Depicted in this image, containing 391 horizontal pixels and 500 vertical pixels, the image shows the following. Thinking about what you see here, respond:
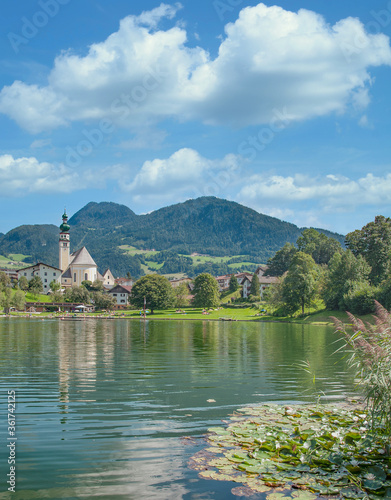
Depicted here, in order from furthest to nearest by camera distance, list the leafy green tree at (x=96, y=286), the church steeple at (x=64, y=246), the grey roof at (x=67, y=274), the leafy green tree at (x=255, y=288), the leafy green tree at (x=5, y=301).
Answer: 1. the church steeple at (x=64, y=246)
2. the grey roof at (x=67, y=274)
3. the leafy green tree at (x=96, y=286)
4. the leafy green tree at (x=255, y=288)
5. the leafy green tree at (x=5, y=301)

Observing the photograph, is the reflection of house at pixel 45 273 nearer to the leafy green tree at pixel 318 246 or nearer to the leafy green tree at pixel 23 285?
the leafy green tree at pixel 23 285

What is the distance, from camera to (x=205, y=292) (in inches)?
5002

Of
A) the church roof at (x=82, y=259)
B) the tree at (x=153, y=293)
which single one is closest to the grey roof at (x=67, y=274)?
the church roof at (x=82, y=259)

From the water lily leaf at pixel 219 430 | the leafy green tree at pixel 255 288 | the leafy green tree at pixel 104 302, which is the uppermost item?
the leafy green tree at pixel 255 288

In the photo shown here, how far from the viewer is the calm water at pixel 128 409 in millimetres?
9391

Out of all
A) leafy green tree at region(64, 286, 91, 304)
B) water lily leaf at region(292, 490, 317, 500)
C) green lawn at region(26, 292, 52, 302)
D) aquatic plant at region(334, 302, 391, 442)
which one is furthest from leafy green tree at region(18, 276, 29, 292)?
water lily leaf at region(292, 490, 317, 500)

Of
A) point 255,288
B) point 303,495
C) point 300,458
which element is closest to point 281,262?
point 255,288

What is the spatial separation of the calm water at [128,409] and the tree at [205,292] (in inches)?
3707

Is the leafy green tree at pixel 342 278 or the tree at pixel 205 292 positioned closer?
the leafy green tree at pixel 342 278

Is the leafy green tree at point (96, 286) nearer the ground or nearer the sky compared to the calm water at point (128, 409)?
nearer the sky

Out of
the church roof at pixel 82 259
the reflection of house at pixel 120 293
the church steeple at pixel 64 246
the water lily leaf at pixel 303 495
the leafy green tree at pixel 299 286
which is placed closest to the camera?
the water lily leaf at pixel 303 495

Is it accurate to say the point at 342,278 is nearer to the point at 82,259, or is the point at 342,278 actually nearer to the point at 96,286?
the point at 96,286

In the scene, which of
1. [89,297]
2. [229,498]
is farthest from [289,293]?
[229,498]

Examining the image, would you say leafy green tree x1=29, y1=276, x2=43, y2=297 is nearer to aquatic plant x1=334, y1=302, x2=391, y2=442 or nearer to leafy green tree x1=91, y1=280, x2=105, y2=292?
leafy green tree x1=91, y1=280, x2=105, y2=292
